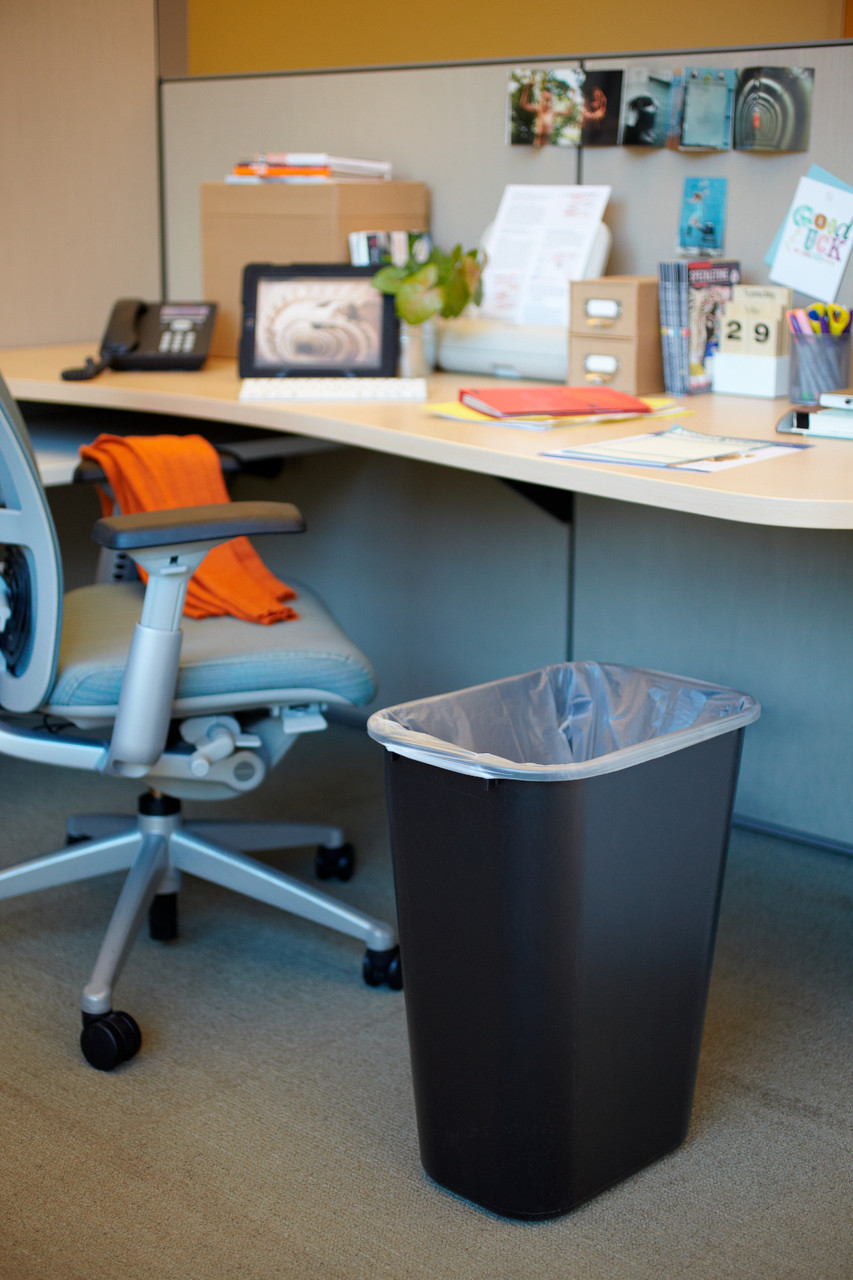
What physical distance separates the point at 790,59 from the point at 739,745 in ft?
3.97

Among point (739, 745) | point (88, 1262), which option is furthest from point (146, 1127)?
point (739, 745)

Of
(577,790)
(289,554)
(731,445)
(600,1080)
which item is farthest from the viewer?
(289,554)

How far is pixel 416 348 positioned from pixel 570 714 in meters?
0.93

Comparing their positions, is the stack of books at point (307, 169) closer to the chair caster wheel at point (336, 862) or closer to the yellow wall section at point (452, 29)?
the chair caster wheel at point (336, 862)

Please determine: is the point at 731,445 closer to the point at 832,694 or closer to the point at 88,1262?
the point at 832,694

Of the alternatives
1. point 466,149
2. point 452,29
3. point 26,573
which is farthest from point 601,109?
point 452,29

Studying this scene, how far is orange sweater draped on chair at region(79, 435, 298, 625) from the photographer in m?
1.78

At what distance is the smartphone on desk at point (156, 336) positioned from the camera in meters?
2.34

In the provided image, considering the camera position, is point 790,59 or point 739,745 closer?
point 739,745

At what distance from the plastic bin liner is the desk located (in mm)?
411

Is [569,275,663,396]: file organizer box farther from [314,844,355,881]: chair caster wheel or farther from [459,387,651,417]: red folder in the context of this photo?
[314,844,355,881]: chair caster wheel

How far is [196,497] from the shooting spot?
1.86m

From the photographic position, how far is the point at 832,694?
6.94 feet

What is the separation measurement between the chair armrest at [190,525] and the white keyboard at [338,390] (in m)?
0.48
